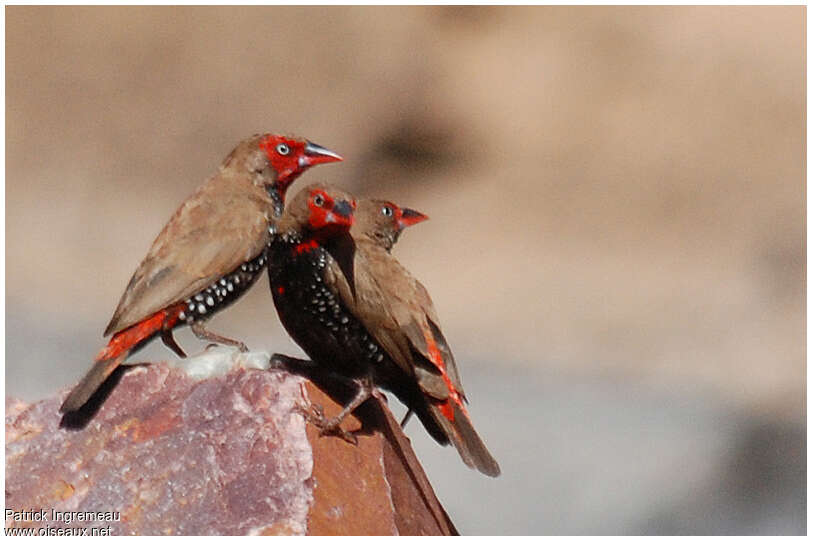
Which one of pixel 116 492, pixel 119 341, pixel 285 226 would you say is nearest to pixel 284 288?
pixel 285 226

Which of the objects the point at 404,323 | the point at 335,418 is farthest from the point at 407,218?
the point at 335,418

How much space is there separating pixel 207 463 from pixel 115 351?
2.10 ft

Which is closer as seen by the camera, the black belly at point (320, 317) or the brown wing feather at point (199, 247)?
the black belly at point (320, 317)

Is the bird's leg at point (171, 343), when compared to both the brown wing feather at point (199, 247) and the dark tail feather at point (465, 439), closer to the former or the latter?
the brown wing feather at point (199, 247)

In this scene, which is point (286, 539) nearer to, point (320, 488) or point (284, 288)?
point (320, 488)

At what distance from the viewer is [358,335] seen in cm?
470

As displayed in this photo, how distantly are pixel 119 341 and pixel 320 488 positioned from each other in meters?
0.97

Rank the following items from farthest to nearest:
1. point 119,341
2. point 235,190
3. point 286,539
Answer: point 235,190, point 119,341, point 286,539

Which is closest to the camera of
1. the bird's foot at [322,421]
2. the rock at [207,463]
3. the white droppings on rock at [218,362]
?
the rock at [207,463]

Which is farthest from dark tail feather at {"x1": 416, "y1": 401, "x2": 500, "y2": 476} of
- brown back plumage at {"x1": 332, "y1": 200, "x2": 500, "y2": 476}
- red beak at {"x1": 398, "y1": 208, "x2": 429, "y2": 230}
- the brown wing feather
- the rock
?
red beak at {"x1": 398, "y1": 208, "x2": 429, "y2": 230}

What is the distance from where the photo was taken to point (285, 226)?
15.6 feet

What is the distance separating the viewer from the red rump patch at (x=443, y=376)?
475 centimetres

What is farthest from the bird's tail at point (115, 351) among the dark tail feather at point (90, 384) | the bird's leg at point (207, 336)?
the bird's leg at point (207, 336)

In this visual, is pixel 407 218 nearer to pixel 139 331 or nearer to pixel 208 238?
pixel 208 238
